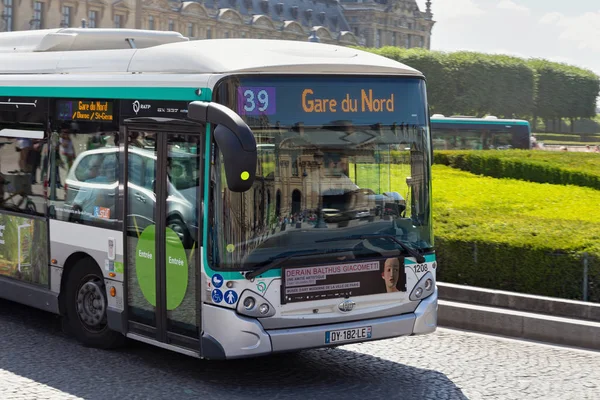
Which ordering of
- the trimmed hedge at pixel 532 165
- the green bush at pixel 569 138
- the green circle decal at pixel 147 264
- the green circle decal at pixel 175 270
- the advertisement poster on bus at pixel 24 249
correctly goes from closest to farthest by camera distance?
the green circle decal at pixel 175 270 < the green circle decal at pixel 147 264 < the advertisement poster on bus at pixel 24 249 < the trimmed hedge at pixel 532 165 < the green bush at pixel 569 138

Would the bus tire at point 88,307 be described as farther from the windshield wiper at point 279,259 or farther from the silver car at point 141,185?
the windshield wiper at point 279,259

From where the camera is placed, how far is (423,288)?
816 cm

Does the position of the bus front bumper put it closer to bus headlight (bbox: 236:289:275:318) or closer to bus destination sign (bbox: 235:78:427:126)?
bus headlight (bbox: 236:289:275:318)

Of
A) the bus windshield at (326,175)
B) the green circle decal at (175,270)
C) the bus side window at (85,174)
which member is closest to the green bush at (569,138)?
the bus side window at (85,174)

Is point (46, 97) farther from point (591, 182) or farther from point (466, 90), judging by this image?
point (466, 90)

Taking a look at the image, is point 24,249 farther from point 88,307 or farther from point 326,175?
point 326,175

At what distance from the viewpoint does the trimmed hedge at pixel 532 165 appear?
19328 millimetres

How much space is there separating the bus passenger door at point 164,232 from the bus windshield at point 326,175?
34cm

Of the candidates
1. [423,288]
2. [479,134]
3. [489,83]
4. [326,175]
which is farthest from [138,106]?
[489,83]

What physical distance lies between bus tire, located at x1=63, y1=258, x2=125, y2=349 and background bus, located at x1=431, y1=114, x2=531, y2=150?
35.3 m

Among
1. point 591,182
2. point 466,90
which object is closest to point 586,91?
point 466,90

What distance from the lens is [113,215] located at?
8539 mm

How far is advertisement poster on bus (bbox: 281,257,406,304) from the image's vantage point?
756 centimetres

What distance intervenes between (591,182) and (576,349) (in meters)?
9.94
